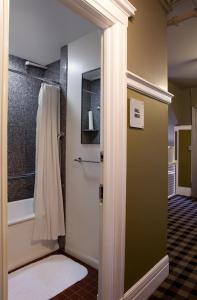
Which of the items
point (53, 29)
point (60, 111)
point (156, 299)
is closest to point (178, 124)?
point (60, 111)

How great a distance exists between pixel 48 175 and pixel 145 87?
140 centimetres

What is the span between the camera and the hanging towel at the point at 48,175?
2402 millimetres

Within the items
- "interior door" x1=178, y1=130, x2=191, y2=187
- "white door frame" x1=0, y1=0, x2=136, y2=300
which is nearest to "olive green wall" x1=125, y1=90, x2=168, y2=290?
"white door frame" x1=0, y1=0, x2=136, y2=300

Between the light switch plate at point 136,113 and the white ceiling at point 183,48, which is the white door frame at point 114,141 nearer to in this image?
the light switch plate at point 136,113

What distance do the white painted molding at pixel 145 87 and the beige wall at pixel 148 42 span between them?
0.18 ft

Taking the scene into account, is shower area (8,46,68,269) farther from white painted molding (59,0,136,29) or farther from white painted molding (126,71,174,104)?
white painted molding (59,0,136,29)

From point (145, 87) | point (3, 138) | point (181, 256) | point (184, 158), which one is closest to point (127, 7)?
point (145, 87)

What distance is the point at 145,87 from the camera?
1680 mm

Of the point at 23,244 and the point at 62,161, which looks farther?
the point at 62,161

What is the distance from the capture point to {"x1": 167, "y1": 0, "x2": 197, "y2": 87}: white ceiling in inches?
92.1

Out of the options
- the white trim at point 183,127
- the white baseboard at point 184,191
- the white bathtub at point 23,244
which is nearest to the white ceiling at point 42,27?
the white bathtub at point 23,244

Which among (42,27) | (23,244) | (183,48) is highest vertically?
(183,48)

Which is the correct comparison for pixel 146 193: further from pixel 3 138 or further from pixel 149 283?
pixel 3 138

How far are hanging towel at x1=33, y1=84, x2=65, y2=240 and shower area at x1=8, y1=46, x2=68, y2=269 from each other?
2 cm
